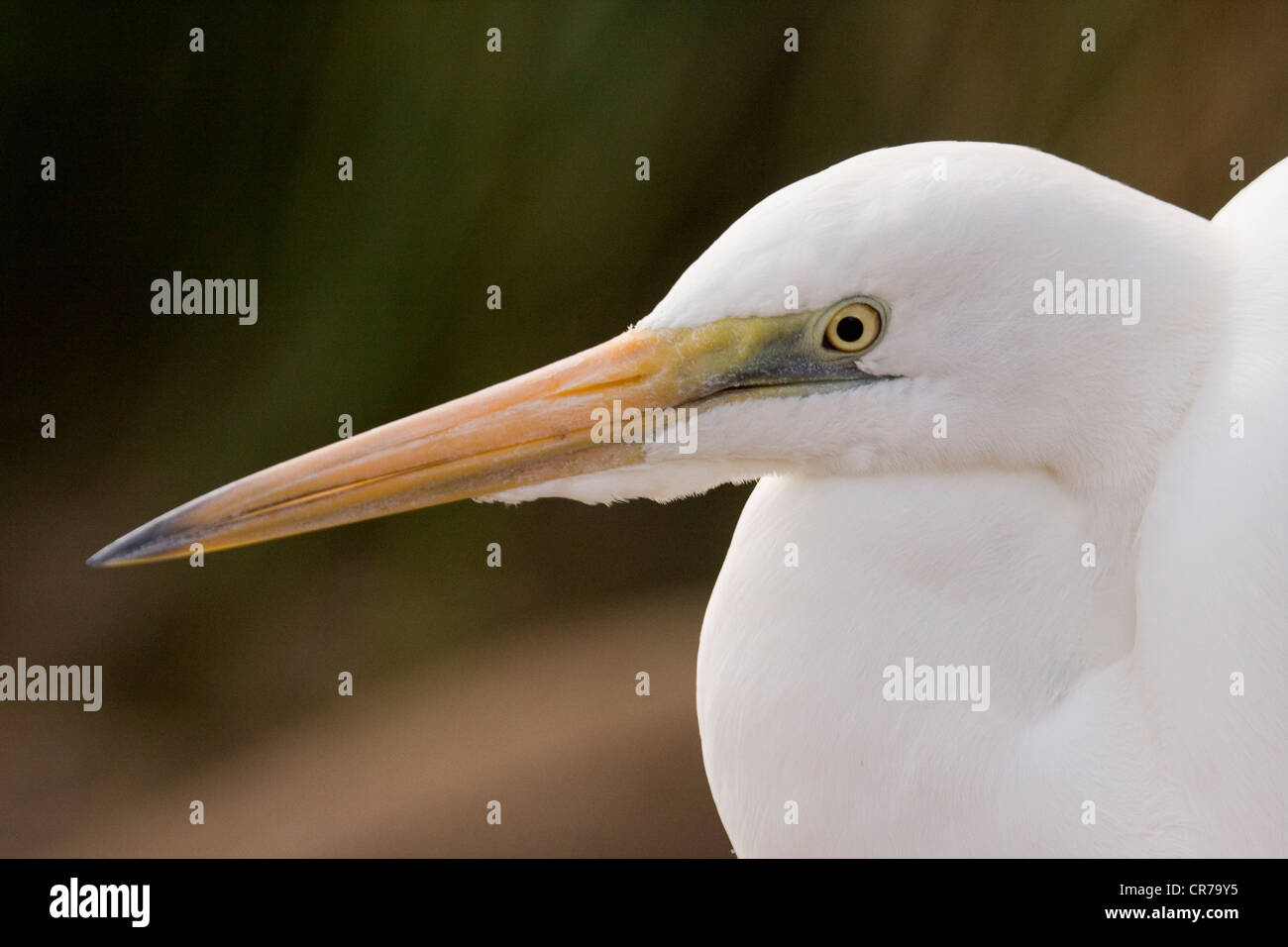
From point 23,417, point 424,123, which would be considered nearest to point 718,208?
point 424,123

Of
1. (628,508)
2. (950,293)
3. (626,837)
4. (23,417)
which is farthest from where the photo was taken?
(628,508)

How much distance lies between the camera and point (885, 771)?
0.73 m

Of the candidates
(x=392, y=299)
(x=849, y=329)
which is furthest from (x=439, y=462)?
(x=392, y=299)

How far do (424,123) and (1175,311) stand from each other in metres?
1.49

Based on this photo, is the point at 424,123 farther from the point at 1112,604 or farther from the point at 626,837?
the point at 1112,604

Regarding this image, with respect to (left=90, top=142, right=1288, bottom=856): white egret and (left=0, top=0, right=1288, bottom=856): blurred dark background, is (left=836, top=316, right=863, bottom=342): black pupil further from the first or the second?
(left=0, top=0, right=1288, bottom=856): blurred dark background

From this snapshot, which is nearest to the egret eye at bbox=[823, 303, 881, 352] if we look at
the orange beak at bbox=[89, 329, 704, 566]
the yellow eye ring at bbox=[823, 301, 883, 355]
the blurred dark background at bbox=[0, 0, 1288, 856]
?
the yellow eye ring at bbox=[823, 301, 883, 355]

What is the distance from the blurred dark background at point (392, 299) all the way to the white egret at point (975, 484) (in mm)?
1071

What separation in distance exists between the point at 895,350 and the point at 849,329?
0.03 m

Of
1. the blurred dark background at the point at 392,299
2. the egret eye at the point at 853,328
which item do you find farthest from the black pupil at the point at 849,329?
the blurred dark background at the point at 392,299

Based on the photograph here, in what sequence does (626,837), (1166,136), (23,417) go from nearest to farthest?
(626,837) → (1166,136) → (23,417)

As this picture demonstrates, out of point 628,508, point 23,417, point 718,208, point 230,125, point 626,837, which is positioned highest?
point 230,125

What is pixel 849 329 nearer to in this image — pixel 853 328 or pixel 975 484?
pixel 853 328

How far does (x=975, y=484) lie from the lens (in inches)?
28.4
